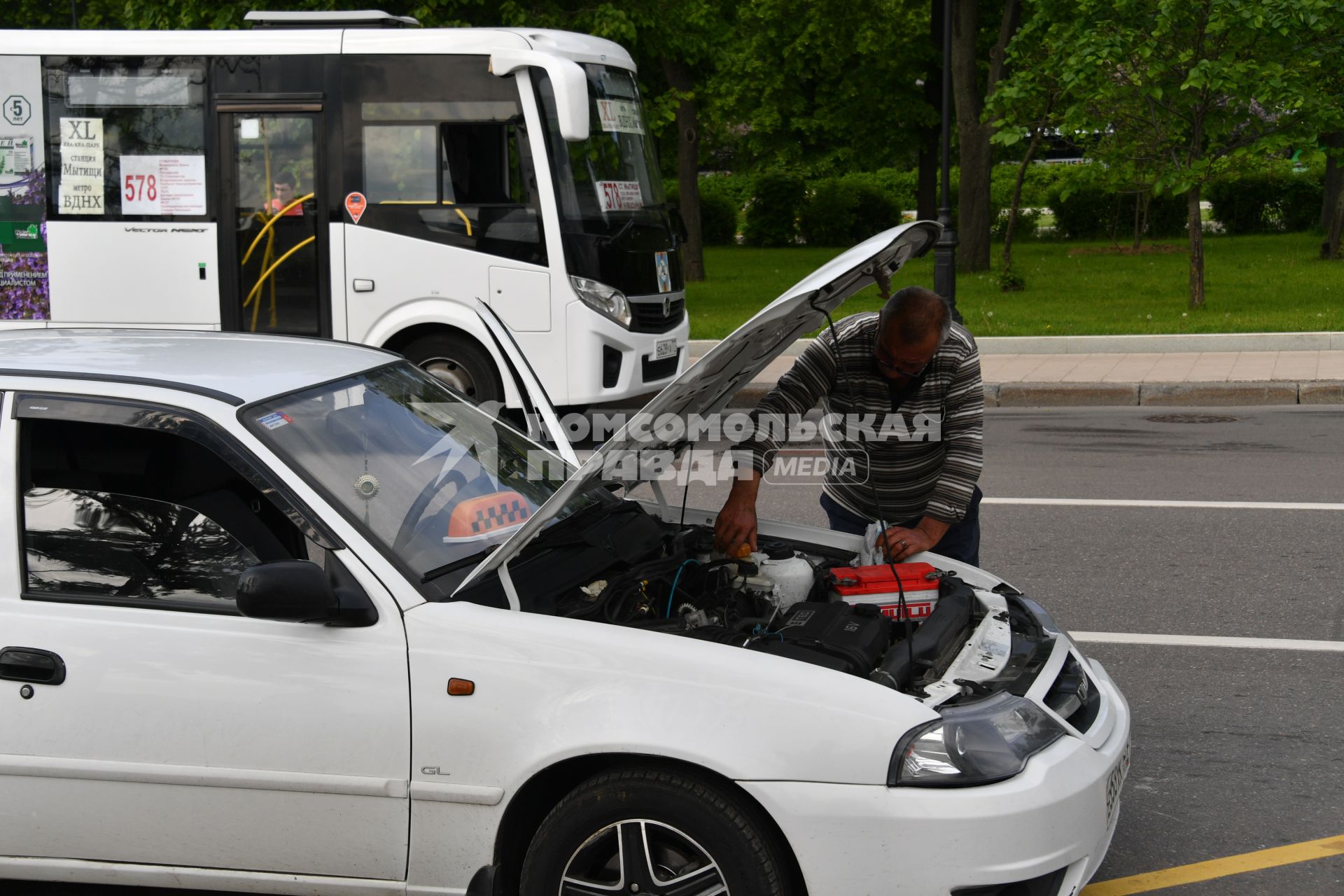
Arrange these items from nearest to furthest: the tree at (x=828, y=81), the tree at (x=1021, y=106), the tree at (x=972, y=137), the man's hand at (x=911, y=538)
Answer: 1. the man's hand at (x=911, y=538)
2. the tree at (x=1021, y=106)
3. the tree at (x=972, y=137)
4. the tree at (x=828, y=81)

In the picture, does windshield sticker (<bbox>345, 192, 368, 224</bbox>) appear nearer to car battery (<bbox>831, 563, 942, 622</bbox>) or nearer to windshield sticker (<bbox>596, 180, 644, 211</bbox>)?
windshield sticker (<bbox>596, 180, 644, 211</bbox>)

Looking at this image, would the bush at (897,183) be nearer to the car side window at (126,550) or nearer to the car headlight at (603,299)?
the car headlight at (603,299)

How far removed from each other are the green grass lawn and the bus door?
6.68 m

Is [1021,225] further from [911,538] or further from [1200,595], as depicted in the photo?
[911,538]

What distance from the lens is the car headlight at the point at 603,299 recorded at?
1090 centimetres

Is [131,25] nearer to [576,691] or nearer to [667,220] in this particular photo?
[667,220]

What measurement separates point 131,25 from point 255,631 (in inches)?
670

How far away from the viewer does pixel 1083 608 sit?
6.54 metres

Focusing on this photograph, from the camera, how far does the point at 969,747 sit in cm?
308

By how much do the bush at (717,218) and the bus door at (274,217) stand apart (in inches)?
1126

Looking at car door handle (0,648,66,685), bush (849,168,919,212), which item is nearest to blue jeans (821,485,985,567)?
car door handle (0,648,66,685)

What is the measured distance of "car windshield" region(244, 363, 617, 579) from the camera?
3.52 metres

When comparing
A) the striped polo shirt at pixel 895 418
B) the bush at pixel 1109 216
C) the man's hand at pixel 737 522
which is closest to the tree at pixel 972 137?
the bush at pixel 1109 216

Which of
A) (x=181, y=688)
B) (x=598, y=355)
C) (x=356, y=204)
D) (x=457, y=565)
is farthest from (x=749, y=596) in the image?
(x=356, y=204)
